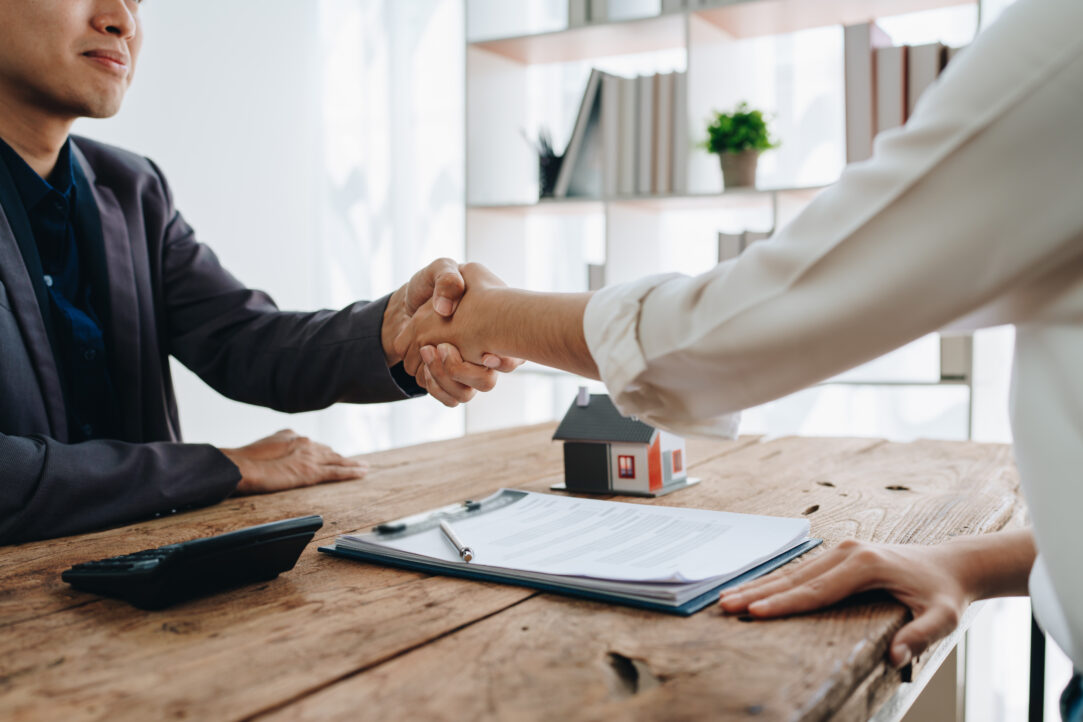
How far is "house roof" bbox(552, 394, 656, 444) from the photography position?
3.86 ft

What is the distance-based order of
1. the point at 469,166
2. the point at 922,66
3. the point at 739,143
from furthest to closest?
the point at 469,166 → the point at 739,143 → the point at 922,66

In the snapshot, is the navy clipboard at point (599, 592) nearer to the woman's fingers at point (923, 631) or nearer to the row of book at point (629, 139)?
the woman's fingers at point (923, 631)

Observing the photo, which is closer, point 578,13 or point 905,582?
point 905,582

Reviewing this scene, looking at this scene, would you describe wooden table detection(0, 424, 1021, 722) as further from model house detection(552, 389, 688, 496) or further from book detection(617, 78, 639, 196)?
book detection(617, 78, 639, 196)

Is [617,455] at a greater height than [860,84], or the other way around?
[860,84]

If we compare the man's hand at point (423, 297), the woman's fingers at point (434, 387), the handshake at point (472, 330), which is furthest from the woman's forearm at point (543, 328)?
the woman's fingers at point (434, 387)

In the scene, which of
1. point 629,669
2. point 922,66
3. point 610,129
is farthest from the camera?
point 610,129

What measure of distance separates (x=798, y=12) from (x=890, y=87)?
399mm

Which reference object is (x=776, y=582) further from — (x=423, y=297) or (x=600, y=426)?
(x=423, y=297)

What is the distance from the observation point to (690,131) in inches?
104

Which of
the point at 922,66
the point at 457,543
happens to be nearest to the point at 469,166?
the point at 922,66

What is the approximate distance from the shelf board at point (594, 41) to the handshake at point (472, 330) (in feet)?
5.52

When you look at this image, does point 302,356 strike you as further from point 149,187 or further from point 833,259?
point 833,259

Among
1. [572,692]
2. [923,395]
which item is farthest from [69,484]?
[923,395]
